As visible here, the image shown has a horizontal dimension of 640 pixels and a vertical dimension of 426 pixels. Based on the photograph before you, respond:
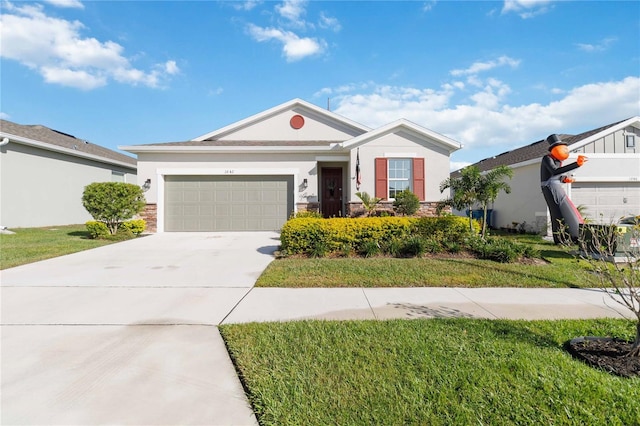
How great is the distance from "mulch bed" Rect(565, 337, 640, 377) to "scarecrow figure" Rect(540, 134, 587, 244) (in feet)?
19.2

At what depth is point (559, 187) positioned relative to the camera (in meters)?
8.09

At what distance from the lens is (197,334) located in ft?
11.1

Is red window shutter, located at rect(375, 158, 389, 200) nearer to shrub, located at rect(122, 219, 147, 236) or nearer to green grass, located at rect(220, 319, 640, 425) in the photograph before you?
green grass, located at rect(220, 319, 640, 425)

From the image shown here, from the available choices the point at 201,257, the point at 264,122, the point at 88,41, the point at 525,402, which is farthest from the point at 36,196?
the point at 525,402

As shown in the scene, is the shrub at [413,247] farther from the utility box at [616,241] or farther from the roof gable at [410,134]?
the roof gable at [410,134]

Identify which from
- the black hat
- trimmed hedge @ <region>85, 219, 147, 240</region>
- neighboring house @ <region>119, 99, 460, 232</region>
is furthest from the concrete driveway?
the black hat

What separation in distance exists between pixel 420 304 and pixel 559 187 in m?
6.56

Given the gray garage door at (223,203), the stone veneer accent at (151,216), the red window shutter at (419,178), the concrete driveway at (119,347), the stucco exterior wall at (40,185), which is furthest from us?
the stucco exterior wall at (40,185)

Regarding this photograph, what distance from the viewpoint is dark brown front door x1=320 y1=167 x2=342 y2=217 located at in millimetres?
14117

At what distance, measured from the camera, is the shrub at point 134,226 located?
37.7 ft

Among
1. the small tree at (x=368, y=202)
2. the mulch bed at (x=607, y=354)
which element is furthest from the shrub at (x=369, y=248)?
the mulch bed at (x=607, y=354)

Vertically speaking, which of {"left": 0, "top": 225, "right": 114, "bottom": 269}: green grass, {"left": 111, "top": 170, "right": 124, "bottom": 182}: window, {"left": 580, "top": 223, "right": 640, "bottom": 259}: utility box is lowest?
{"left": 0, "top": 225, "right": 114, "bottom": 269}: green grass

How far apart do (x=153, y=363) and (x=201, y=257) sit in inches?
201

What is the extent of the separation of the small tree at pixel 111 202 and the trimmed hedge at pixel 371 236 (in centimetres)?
704
